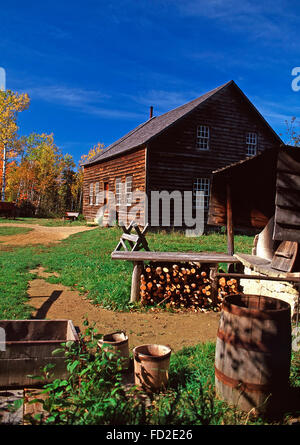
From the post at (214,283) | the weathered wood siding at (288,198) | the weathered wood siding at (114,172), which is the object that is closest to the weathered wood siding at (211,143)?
the weathered wood siding at (114,172)

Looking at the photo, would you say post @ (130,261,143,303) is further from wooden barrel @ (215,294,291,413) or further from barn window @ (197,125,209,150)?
barn window @ (197,125,209,150)

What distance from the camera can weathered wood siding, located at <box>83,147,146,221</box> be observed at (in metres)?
17.2

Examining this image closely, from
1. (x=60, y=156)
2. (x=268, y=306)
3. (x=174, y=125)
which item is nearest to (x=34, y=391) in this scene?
(x=268, y=306)

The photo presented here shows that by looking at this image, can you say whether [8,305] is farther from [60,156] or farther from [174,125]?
[60,156]

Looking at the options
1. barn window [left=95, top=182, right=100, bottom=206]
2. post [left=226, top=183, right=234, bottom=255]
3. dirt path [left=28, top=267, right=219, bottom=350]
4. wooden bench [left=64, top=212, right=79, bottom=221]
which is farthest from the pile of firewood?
wooden bench [left=64, top=212, right=79, bottom=221]

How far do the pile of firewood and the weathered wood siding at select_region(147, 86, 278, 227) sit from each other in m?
10.3

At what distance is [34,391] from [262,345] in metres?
2.21

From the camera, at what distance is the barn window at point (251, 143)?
1917 cm

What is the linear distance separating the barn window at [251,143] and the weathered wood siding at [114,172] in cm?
645

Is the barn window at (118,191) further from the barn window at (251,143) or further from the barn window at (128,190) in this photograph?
the barn window at (251,143)

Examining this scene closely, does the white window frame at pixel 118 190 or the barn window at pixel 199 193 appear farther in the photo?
the white window frame at pixel 118 190

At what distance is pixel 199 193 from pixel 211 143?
280cm

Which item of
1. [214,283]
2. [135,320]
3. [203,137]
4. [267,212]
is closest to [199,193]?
[203,137]

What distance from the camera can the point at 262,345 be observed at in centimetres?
280
